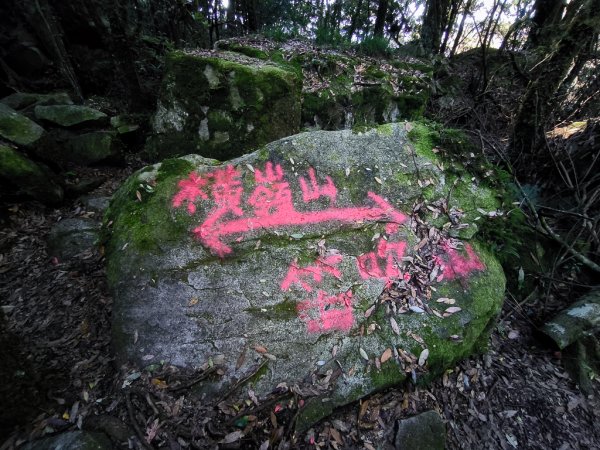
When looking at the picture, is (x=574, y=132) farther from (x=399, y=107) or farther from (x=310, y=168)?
(x=310, y=168)

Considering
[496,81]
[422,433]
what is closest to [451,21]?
[496,81]

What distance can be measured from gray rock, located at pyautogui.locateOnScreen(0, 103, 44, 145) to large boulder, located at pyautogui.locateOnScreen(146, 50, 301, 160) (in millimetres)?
1442

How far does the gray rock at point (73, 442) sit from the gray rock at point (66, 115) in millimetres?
4670

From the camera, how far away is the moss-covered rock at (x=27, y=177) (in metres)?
3.74

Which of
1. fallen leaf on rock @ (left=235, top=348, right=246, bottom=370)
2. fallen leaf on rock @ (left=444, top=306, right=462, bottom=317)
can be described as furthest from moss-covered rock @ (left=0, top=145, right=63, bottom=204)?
fallen leaf on rock @ (left=444, top=306, right=462, bottom=317)

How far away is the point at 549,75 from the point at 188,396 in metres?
5.88

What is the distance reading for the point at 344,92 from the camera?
6.65 metres

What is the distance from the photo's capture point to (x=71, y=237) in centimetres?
375

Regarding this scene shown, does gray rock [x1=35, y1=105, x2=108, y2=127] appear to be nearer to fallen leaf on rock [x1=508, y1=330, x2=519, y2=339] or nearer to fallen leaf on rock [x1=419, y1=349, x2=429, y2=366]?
fallen leaf on rock [x1=419, y1=349, x2=429, y2=366]

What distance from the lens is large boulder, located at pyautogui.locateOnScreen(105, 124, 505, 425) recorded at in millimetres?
2719

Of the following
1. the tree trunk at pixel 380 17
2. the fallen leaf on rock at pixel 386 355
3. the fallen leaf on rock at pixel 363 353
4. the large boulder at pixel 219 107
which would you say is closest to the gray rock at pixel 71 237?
the large boulder at pixel 219 107

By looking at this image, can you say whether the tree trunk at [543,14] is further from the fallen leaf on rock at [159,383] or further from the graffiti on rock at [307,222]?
the fallen leaf on rock at [159,383]

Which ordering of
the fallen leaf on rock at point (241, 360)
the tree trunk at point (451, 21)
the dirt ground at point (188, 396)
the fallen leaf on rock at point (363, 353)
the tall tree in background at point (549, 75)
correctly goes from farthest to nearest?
the tree trunk at point (451, 21) < the tall tree in background at point (549, 75) < the fallen leaf on rock at point (363, 353) < the fallen leaf on rock at point (241, 360) < the dirt ground at point (188, 396)

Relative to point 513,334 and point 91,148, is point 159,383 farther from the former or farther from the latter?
point 91,148
